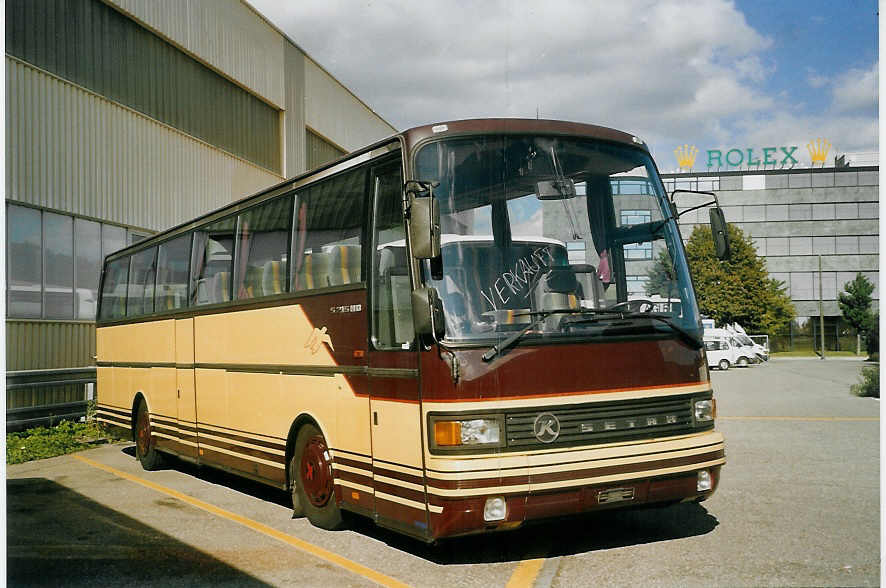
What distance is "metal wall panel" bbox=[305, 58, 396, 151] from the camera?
82.2 ft

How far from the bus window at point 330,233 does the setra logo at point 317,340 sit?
400mm

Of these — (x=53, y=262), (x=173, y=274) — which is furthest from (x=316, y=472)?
(x=53, y=262)

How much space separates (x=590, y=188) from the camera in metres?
7.16

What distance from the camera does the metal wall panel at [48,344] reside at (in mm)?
16047

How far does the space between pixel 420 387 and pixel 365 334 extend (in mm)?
1071

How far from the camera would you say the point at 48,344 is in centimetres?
1688

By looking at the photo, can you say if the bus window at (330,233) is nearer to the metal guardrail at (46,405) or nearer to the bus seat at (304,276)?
the bus seat at (304,276)

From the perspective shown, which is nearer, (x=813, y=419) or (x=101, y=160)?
(x=813, y=419)

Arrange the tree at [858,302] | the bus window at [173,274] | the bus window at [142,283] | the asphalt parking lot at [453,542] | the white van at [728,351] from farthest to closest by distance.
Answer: the tree at [858,302], the white van at [728,351], the bus window at [142,283], the bus window at [173,274], the asphalt parking lot at [453,542]

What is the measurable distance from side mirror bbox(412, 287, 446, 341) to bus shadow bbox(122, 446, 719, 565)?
1.48 metres

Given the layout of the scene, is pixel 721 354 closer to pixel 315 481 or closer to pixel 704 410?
pixel 315 481

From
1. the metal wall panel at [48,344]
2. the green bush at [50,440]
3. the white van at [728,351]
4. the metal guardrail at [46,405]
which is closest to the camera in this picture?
the green bush at [50,440]

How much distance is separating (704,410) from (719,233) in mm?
1446

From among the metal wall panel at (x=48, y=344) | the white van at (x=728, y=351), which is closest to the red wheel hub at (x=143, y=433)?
the metal wall panel at (x=48, y=344)
